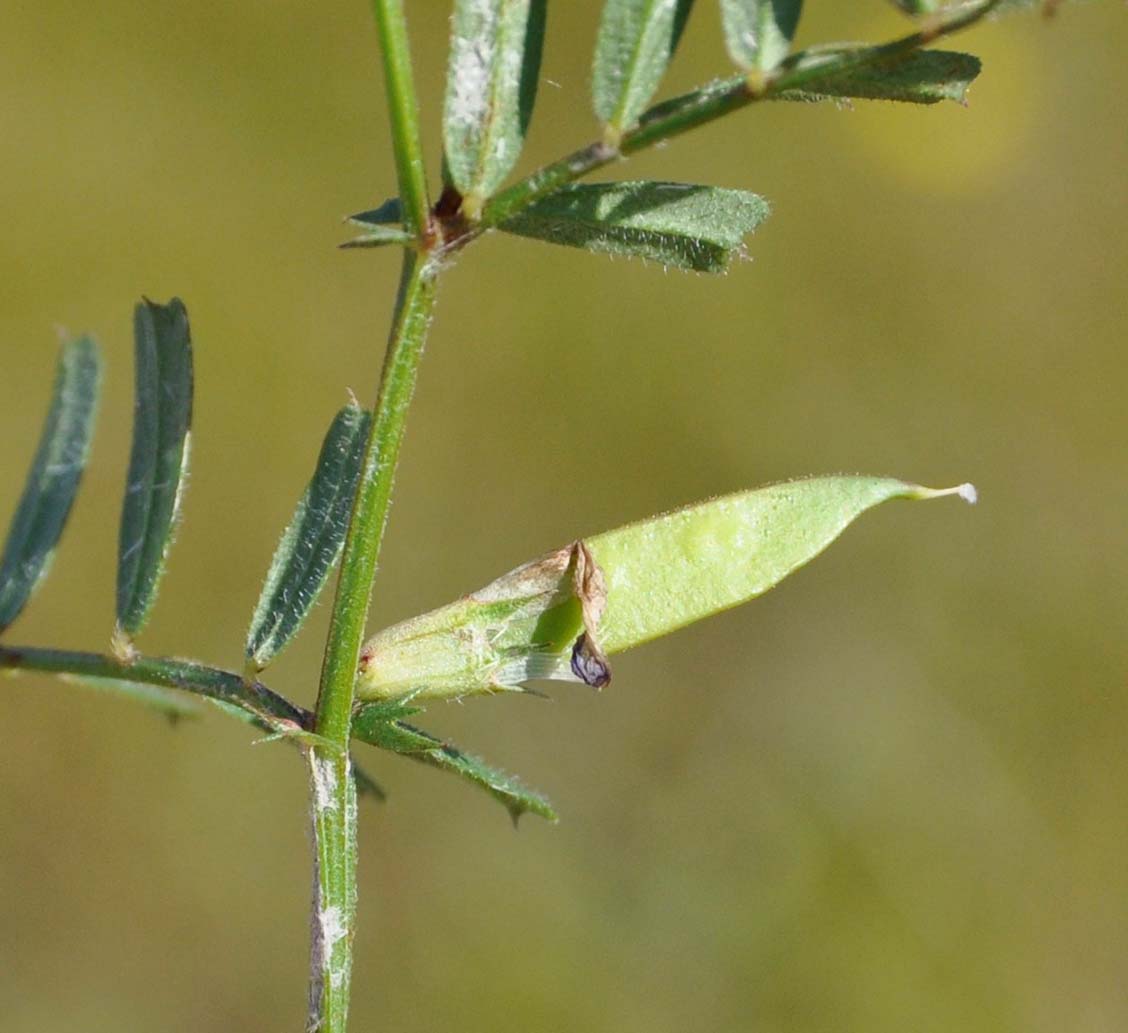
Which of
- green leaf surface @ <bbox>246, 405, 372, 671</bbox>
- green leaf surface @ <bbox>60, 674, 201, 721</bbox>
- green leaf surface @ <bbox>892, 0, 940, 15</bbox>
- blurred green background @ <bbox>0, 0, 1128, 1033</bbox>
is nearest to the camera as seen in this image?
green leaf surface @ <bbox>892, 0, 940, 15</bbox>

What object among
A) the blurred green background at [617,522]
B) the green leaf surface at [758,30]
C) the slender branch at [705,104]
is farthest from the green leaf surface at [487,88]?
the blurred green background at [617,522]

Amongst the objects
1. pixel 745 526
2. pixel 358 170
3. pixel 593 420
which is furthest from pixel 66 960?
pixel 745 526

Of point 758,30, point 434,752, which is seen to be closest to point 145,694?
point 434,752

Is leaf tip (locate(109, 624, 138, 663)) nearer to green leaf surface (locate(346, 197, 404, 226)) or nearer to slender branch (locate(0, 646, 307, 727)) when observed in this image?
slender branch (locate(0, 646, 307, 727))

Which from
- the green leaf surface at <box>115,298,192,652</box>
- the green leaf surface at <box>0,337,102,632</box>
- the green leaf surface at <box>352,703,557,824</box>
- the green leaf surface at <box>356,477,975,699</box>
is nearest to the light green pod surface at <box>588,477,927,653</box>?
the green leaf surface at <box>356,477,975,699</box>

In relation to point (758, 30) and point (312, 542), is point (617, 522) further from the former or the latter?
point (758, 30)
